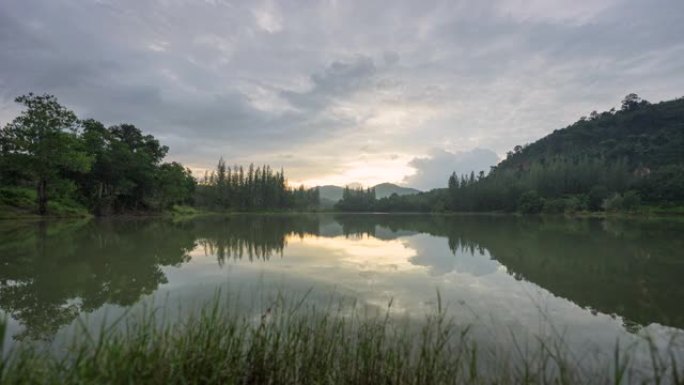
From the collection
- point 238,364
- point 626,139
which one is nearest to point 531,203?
point 626,139

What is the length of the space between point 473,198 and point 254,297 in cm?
10654

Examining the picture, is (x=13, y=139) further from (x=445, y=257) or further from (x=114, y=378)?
(x=114, y=378)

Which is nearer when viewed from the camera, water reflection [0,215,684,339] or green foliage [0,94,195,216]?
water reflection [0,215,684,339]

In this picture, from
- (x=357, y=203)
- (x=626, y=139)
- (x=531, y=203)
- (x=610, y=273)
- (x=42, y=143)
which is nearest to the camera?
(x=610, y=273)

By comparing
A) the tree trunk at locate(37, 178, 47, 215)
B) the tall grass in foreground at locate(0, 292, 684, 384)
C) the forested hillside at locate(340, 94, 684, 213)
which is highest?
the forested hillside at locate(340, 94, 684, 213)

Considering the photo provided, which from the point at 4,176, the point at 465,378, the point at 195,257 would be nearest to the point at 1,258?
the point at 195,257

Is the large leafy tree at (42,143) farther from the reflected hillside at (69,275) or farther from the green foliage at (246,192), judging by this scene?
the green foliage at (246,192)

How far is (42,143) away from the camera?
32.6 m

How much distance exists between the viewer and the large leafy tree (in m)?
32.2

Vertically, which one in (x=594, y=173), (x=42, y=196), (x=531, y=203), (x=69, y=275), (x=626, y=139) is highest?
(x=626, y=139)

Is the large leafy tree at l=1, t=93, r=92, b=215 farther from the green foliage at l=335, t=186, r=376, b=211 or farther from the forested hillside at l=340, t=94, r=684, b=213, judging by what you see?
the green foliage at l=335, t=186, r=376, b=211

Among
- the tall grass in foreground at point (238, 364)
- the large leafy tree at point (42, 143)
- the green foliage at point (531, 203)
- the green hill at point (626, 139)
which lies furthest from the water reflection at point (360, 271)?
the green hill at point (626, 139)

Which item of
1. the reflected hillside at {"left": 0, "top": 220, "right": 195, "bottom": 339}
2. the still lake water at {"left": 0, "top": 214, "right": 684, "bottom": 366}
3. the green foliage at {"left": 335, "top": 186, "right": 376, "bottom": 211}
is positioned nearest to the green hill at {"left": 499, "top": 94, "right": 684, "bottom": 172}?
the green foliage at {"left": 335, "top": 186, "right": 376, "bottom": 211}

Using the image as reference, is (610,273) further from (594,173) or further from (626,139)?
(626,139)
